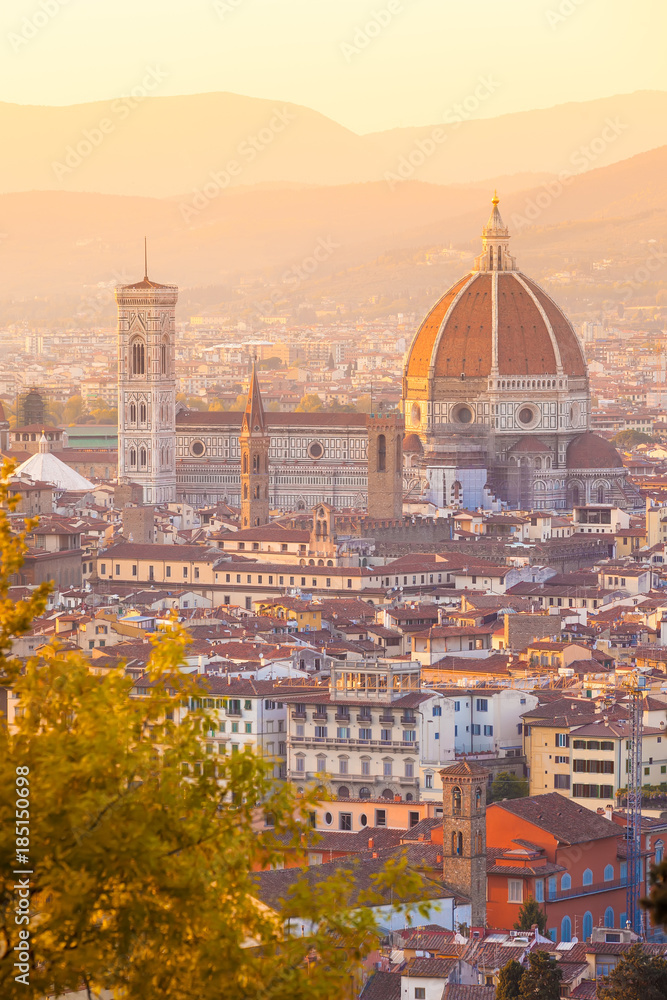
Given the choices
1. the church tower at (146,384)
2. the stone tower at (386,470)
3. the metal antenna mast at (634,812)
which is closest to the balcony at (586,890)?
the metal antenna mast at (634,812)

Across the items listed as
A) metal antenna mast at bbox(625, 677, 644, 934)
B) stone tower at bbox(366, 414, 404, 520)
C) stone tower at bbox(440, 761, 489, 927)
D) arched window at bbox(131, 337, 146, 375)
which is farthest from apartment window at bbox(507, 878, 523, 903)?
arched window at bbox(131, 337, 146, 375)

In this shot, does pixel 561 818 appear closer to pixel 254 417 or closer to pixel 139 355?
pixel 254 417

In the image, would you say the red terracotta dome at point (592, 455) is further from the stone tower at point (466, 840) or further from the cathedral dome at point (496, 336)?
the stone tower at point (466, 840)

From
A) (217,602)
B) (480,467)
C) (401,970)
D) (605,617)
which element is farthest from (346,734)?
(480,467)

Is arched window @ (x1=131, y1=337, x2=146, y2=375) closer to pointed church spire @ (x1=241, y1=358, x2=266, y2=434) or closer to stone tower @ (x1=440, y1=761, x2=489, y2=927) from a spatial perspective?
pointed church spire @ (x1=241, y1=358, x2=266, y2=434)

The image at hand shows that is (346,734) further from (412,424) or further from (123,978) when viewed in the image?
(412,424)
